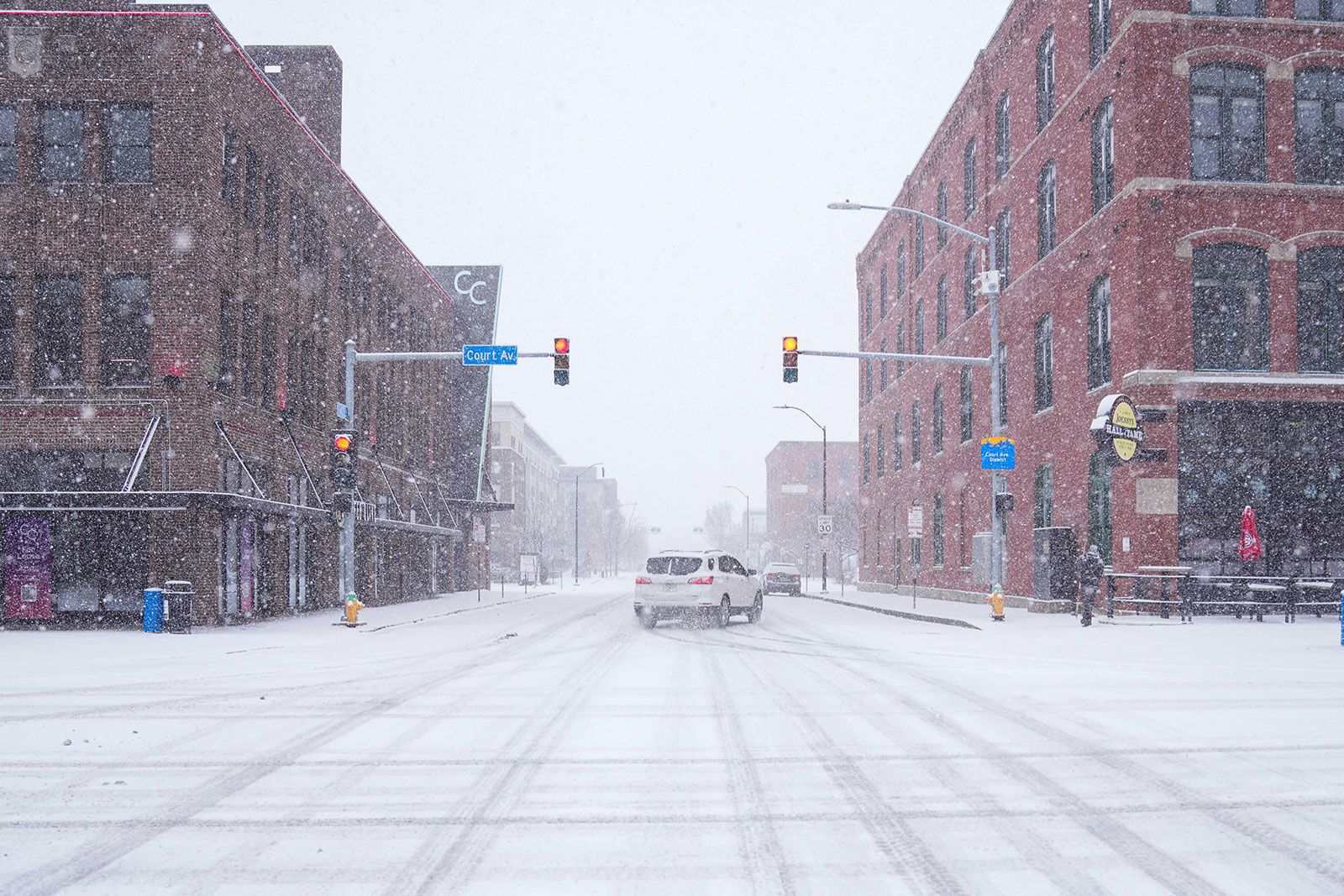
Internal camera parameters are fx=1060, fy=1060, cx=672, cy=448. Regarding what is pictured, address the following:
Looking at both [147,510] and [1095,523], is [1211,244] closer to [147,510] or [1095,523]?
[1095,523]

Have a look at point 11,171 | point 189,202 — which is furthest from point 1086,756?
point 11,171

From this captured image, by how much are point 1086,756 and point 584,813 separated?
413 centimetres

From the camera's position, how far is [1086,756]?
27.0 ft

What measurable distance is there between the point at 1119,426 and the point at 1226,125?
8583 millimetres

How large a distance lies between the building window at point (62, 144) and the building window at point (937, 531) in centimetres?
3270

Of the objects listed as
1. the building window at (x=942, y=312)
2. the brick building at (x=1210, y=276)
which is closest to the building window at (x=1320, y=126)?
the brick building at (x=1210, y=276)

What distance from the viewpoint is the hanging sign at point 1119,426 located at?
875 inches

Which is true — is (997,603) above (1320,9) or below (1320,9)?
below

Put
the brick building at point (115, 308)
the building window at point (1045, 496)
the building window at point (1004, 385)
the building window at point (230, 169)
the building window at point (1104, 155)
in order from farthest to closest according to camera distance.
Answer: the building window at point (1004, 385)
the building window at point (1045, 496)
the building window at point (1104, 155)
the building window at point (230, 169)
the brick building at point (115, 308)

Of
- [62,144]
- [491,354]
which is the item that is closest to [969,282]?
[491,354]

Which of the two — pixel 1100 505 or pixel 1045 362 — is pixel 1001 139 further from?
pixel 1100 505

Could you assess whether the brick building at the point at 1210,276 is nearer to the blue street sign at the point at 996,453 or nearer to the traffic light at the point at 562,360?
the blue street sign at the point at 996,453

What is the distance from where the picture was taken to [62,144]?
23.4 metres

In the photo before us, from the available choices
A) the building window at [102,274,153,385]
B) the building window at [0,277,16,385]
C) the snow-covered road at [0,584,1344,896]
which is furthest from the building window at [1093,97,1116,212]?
the building window at [0,277,16,385]
